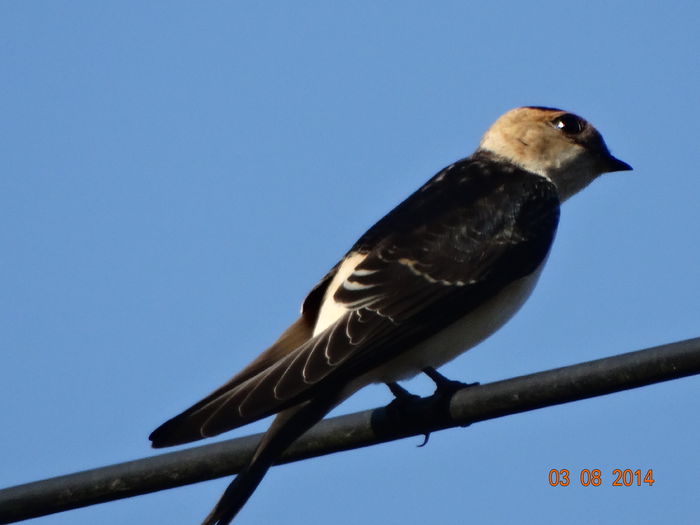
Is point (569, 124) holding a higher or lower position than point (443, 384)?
higher

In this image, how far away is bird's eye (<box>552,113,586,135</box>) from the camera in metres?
7.71

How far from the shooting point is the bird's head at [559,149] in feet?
24.8

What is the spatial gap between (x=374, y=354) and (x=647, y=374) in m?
1.64

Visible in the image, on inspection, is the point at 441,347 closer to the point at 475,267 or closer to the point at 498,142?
the point at 475,267

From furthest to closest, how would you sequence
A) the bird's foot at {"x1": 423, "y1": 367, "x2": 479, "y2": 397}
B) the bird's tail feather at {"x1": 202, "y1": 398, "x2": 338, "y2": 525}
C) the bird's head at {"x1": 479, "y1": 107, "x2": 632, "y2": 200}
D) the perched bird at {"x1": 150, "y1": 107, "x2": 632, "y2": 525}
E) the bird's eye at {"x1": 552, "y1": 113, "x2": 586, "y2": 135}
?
the bird's eye at {"x1": 552, "y1": 113, "x2": 586, "y2": 135} → the bird's head at {"x1": 479, "y1": 107, "x2": 632, "y2": 200} → the bird's foot at {"x1": 423, "y1": 367, "x2": 479, "y2": 397} → the perched bird at {"x1": 150, "y1": 107, "x2": 632, "y2": 525} → the bird's tail feather at {"x1": 202, "y1": 398, "x2": 338, "y2": 525}

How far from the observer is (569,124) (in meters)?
7.74

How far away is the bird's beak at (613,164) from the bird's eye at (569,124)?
23 centimetres

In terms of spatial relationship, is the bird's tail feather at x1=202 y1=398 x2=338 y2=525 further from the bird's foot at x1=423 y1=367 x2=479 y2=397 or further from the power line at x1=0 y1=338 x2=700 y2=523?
the bird's foot at x1=423 y1=367 x2=479 y2=397

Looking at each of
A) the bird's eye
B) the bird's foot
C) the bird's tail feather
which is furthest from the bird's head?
the bird's tail feather

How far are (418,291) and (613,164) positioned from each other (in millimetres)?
2316

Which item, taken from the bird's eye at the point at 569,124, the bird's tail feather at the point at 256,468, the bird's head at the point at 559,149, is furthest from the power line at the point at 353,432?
the bird's eye at the point at 569,124

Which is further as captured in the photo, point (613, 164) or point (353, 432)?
point (613, 164)

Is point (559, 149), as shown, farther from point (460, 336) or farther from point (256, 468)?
point (256, 468)

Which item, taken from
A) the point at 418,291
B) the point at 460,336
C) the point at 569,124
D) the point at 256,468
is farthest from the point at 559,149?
the point at 256,468
